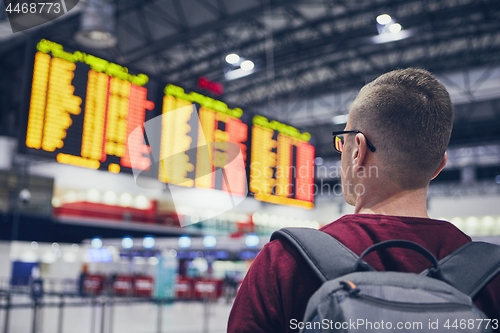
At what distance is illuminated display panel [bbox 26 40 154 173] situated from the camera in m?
4.41

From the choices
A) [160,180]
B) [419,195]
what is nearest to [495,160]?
[160,180]

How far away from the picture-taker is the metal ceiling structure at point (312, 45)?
610 inches

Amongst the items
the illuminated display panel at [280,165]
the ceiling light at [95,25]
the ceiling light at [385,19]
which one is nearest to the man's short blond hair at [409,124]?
the illuminated display panel at [280,165]

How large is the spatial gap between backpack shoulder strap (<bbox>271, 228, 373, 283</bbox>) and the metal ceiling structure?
11.6 metres

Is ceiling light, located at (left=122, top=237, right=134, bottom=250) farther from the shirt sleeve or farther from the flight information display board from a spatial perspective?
the shirt sleeve

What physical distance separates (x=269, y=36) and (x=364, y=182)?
17163 mm

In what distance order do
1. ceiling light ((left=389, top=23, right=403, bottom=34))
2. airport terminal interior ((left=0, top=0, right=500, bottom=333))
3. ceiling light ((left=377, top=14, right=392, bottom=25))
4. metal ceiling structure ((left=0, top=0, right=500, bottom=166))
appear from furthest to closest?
metal ceiling structure ((left=0, top=0, right=500, bottom=166)), ceiling light ((left=377, top=14, right=392, bottom=25)), ceiling light ((left=389, top=23, right=403, bottom=34)), airport terminal interior ((left=0, top=0, right=500, bottom=333))

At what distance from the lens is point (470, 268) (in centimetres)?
121

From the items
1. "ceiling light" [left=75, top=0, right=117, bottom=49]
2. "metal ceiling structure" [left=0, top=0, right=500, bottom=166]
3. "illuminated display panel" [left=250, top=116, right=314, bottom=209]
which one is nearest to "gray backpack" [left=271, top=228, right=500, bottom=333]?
"illuminated display panel" [left=250, top=116, right=314, bottom=209]

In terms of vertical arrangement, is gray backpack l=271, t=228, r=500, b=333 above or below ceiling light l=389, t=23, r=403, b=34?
below

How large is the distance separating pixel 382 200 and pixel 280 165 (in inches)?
207

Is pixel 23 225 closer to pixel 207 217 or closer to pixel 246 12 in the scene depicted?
pixel 207 217

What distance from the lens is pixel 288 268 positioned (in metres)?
1.20

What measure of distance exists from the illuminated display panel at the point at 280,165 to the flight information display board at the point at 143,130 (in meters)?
0.01
